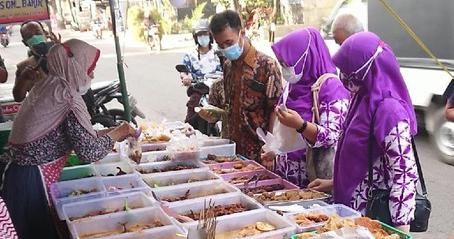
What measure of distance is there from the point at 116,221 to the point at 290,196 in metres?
0.80

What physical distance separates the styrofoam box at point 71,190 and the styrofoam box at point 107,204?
0.05m

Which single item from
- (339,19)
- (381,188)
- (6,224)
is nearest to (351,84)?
(381,188)

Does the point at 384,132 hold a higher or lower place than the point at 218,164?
higher

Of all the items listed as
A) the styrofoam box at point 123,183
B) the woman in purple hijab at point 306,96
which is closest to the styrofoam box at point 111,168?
the styrofoam box at point 123,183

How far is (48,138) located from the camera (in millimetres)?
2346

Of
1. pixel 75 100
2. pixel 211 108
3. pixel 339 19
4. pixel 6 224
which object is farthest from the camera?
pixel 339 19

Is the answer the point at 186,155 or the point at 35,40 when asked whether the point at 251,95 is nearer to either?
the point at 186,155

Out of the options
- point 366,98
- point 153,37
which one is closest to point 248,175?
point 366,98

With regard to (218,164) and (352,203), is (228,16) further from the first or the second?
(352,203)

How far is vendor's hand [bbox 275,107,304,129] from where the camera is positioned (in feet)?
7.78

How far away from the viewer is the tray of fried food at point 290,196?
2.27m

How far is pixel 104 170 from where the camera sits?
114 inches

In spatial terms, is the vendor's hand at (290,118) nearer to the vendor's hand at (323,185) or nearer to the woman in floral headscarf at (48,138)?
the vendor's hand at (323,185)

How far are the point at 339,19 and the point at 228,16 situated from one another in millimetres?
1526
